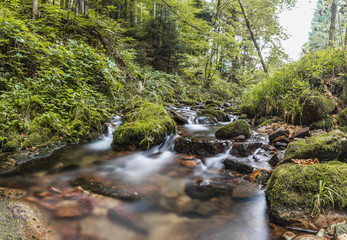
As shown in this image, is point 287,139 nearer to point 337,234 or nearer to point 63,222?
point 337,234

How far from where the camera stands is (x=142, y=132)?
159 inches

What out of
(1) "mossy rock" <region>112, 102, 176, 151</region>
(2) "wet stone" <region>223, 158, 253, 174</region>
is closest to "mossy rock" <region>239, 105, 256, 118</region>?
(1) "mossy rock" <region>112, 102, 176, 151</region>

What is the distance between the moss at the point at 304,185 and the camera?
186 centimetres

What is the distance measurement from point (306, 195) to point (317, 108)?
3397mm

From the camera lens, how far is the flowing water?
1.87 meters

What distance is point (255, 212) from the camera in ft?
7.18

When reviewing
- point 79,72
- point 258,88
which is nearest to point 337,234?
point 79,72

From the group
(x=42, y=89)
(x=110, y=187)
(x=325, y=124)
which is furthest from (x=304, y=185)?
(x=42, y=89)

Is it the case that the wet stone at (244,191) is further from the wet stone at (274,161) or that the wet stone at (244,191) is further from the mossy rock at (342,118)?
the mossy rock at (342,118)

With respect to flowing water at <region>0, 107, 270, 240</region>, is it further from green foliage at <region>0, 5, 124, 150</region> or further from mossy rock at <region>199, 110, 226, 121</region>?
mossy rock at <region>199, 110, 226, 121</region>

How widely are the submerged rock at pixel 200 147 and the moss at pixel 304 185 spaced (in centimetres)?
177

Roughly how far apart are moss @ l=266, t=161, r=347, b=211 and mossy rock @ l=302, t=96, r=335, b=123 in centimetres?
278

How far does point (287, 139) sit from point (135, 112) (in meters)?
3.50

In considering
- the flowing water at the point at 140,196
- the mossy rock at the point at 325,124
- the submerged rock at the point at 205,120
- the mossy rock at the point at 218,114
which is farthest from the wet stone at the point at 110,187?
the mossy rock at the point at 218,114
